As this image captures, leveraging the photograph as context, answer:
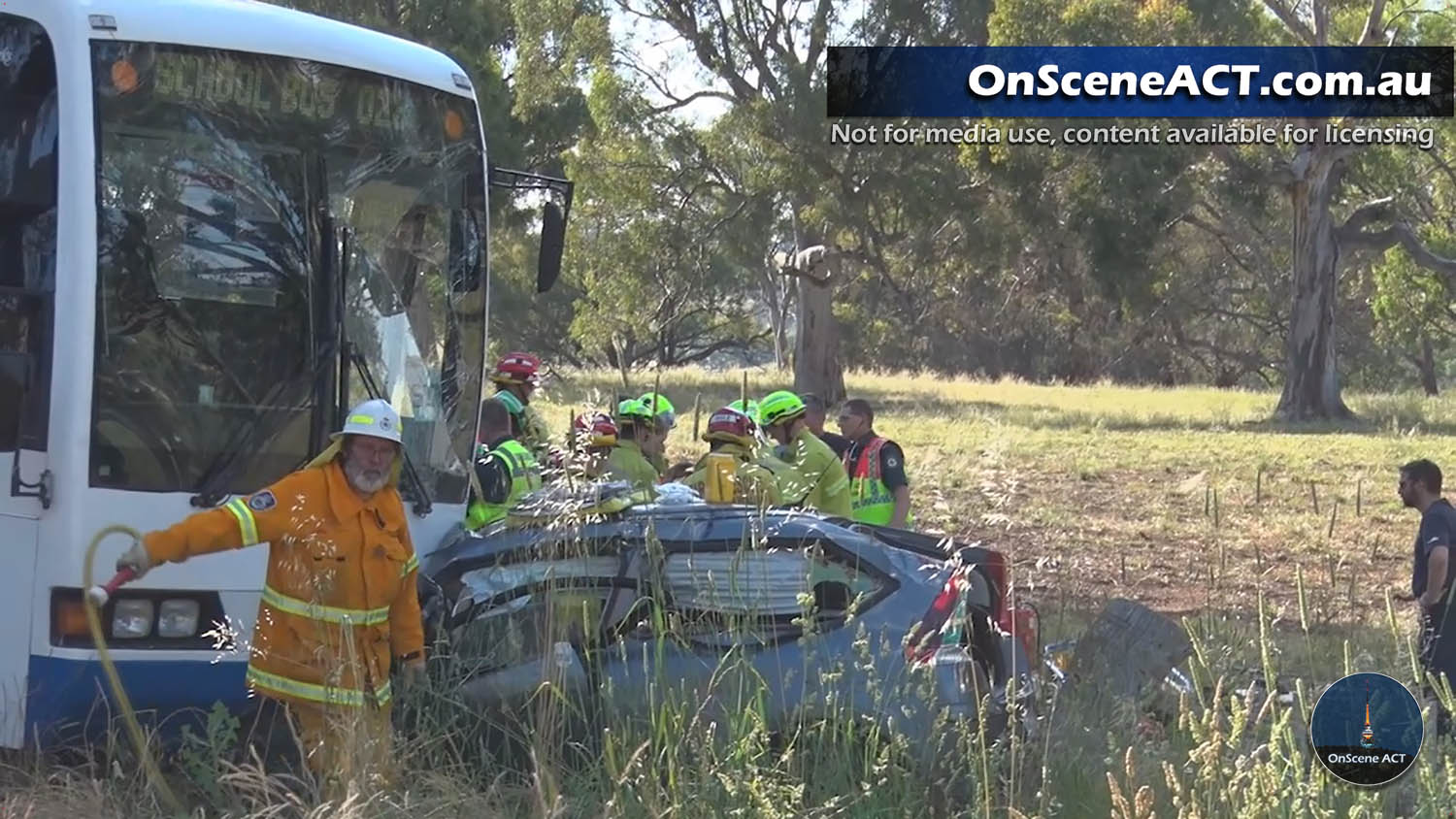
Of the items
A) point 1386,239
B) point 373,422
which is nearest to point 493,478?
point 373,422

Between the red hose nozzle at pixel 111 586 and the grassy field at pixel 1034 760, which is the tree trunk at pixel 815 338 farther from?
the red hose nozzle at pixel 111 586

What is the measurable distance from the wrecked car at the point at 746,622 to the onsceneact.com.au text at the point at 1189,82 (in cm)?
2078

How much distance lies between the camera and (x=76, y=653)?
21.2 feet

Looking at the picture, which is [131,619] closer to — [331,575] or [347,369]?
[331,575]

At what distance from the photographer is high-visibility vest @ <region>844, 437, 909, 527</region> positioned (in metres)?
10.2

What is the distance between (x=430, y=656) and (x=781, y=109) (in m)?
28.1

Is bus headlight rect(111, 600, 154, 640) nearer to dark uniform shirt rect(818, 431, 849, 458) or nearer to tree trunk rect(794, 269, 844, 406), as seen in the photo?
dark uniform shirt rect(818, 431, 849, 458)

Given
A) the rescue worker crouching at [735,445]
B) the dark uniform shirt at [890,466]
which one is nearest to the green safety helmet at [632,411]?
the rescue worker crouching at [735,445]

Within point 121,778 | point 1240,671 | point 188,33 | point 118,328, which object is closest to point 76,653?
A: point 121,778

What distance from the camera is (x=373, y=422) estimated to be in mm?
6293

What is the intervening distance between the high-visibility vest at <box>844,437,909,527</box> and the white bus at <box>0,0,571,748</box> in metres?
3.00

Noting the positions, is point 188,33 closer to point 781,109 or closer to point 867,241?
point 781,109

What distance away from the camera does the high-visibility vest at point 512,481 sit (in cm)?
806

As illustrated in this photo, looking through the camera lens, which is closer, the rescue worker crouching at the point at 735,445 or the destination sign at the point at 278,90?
the destination sign at the point at 278,90
